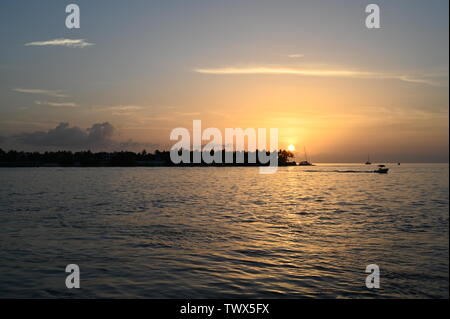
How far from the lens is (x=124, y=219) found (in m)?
35.1

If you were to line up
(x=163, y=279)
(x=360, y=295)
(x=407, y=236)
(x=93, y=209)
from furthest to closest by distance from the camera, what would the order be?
1. (x=93, y=209)
2. (x=407, y=236)
3. (x=163, y=279)
4. (x=360, y=295)

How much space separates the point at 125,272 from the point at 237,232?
12048 millimetres

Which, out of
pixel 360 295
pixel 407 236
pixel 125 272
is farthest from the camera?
pixel 407 236

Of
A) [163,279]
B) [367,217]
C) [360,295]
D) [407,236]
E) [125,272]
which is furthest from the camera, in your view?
[367,217]

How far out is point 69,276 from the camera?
16.5 meters

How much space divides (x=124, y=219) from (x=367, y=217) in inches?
963
